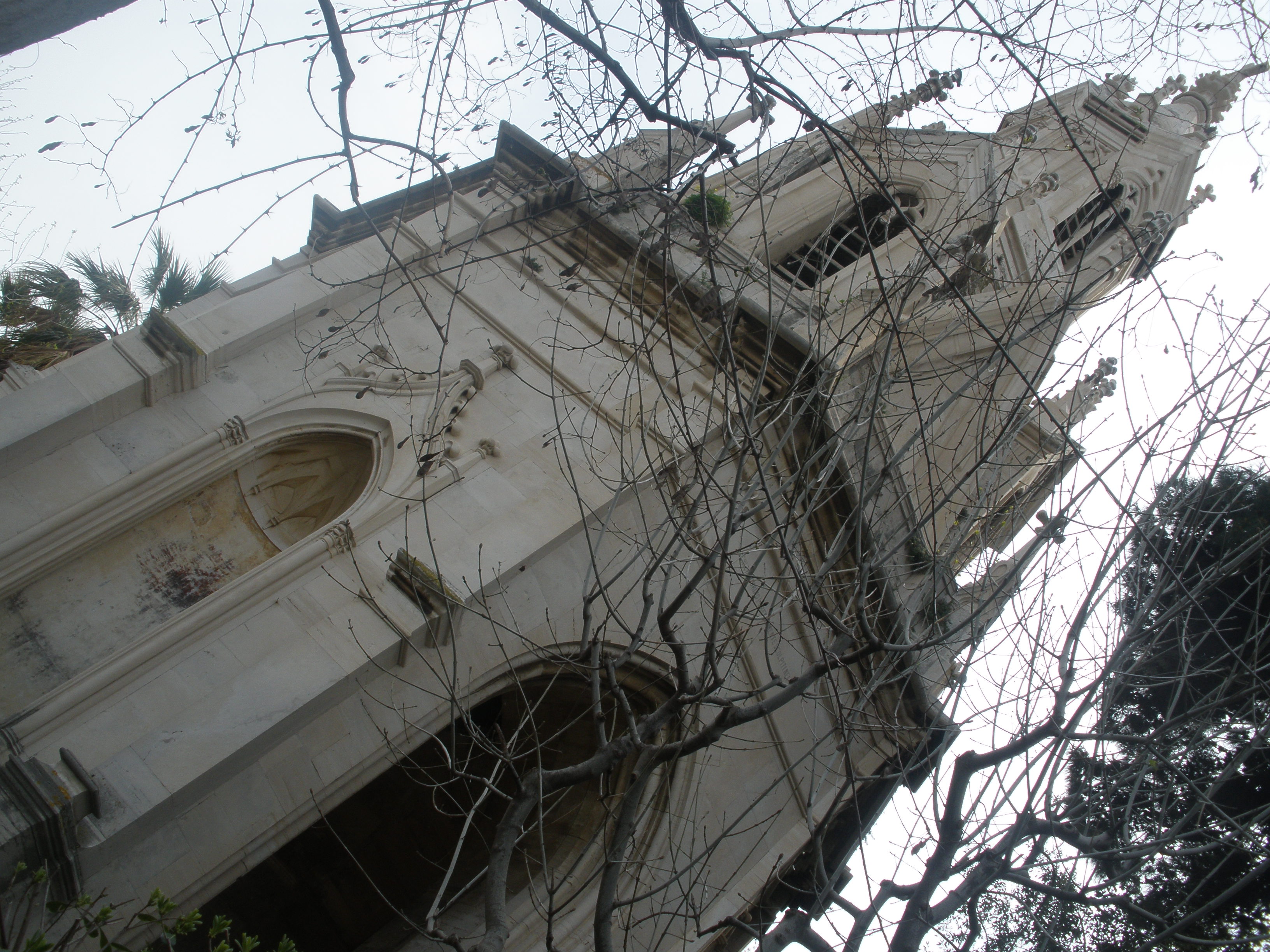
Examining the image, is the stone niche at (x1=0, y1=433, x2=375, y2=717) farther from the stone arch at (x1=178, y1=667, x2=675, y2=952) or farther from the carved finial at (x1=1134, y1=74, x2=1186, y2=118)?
the carved finial at (x1=1134, y1=74, x2=1186, y2=118)

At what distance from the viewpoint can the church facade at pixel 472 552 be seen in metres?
5.61

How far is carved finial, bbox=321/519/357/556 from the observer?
6.96 meters

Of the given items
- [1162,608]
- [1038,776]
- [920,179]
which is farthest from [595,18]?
[920,179]

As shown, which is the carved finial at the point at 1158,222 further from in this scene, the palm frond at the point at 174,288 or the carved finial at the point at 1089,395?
the palm frond at the point at 174,288

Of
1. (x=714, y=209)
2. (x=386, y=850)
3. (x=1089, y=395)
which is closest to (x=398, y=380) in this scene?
(x=714, y=209)

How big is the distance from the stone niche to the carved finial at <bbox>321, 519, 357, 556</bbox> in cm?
90

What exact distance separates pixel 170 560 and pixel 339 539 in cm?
171

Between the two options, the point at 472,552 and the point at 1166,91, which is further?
the point at 1166,91

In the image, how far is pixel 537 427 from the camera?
8.66 m

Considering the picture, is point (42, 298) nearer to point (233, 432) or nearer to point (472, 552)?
point (233, 432)

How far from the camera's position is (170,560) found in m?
7.46

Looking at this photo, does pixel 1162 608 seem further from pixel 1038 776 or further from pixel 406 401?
pixel 406 401

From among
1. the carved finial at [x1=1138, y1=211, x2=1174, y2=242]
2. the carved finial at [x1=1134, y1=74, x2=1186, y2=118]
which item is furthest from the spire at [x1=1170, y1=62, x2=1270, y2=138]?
the carved finial at [x1=1138, y1=211, x2=1174, y2=242]

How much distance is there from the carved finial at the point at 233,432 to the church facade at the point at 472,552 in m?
0.04
